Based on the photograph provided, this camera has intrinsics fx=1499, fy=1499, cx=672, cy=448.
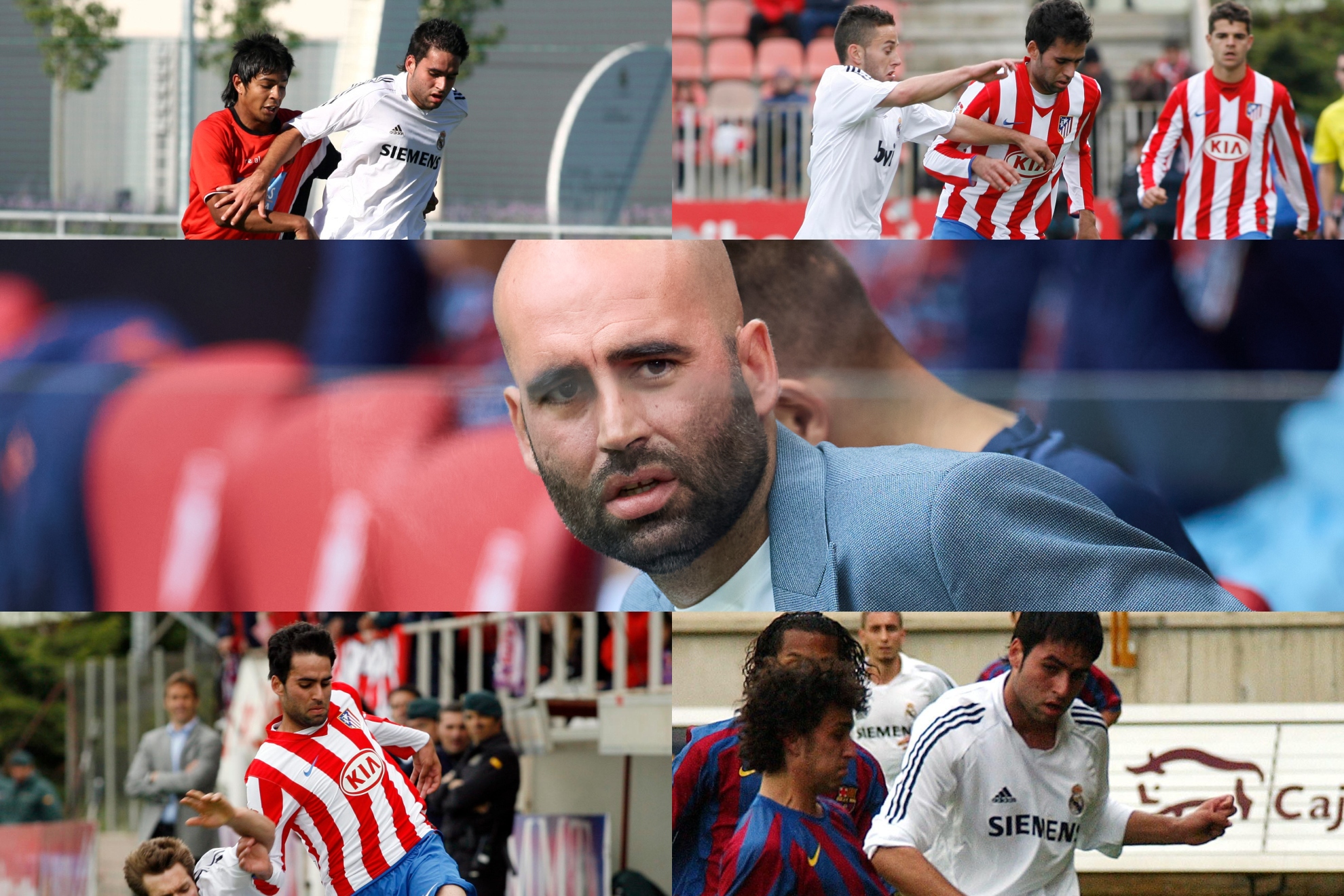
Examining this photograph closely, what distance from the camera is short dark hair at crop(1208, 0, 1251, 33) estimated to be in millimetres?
6035

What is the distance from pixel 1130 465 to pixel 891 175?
169 centimetres

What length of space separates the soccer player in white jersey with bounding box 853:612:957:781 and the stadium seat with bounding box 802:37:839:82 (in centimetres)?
735

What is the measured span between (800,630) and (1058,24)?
2.49 meters

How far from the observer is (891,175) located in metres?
5.89

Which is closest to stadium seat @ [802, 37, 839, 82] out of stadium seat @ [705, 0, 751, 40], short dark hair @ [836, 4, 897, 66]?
stadium seat @ [705, 0, 751, 40]

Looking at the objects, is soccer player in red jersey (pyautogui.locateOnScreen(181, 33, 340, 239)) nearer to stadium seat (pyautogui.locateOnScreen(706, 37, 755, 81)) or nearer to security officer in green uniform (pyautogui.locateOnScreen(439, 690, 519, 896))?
security officer in green uniform (pyautogui.locateOnScreen(439, 690, 519, 896))

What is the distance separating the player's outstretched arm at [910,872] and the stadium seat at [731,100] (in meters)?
7.23

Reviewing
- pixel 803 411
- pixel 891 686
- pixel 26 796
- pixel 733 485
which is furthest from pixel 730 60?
pixel 891 686

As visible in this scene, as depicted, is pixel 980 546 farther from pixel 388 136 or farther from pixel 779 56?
pixel 779 56

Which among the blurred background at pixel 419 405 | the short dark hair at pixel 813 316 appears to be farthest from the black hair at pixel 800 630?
the short dark hair at pixel 813 316

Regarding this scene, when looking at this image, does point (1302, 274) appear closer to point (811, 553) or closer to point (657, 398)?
point (811, 553)

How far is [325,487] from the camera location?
5.01m

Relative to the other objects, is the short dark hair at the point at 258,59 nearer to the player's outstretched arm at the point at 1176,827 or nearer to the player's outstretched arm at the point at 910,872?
the player's outstretched arm at the point at 910,872

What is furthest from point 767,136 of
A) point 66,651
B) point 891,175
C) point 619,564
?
point 619,564
